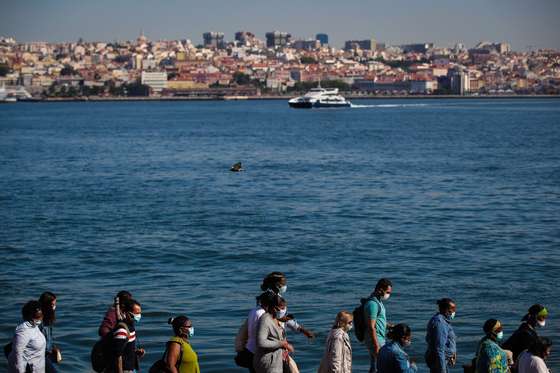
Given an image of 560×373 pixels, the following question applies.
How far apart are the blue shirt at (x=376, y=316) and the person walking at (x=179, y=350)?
1396 millimetres

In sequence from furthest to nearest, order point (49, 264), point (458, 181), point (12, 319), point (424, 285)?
point (458, 181) → point (49, 264) → point (424, 285) → point (12, 319)

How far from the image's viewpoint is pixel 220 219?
2072 centimetres

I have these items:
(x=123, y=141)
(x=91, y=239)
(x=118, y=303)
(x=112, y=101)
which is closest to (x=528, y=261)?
(x=91, y=239)

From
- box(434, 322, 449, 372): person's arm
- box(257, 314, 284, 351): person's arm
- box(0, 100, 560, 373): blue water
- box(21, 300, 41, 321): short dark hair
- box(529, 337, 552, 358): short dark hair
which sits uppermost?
box(21, 300, 41, 321): short dark hair

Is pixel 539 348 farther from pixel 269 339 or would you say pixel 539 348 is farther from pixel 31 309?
pixel 31 309

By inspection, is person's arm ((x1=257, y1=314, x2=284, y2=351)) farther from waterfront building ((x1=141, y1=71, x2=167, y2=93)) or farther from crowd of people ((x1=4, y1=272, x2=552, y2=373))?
waterfront building ((x1=141, y1=71, x2=167, y2=93))

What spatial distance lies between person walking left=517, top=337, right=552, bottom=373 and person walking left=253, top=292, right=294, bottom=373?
4.58ft

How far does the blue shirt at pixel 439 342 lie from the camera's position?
6617mm

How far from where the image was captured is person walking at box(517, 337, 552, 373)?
598 cm

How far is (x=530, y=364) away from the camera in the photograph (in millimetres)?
6008

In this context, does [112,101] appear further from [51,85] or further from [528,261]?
[528,261]

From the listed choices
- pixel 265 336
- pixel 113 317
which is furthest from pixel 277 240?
pixel 265 336

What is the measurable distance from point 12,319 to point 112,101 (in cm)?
17473

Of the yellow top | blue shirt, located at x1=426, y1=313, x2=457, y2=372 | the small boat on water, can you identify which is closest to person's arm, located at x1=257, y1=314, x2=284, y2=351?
the yellow top
